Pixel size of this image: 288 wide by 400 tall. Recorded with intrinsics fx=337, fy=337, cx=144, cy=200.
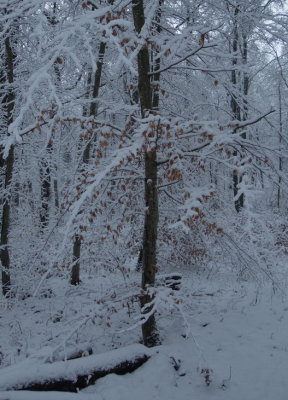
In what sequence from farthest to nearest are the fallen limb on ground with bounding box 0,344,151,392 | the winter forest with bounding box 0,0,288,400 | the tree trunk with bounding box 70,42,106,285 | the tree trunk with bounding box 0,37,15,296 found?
1. the tree trunk with bounding box 70,42,106,285
2. the tree trunk with bounding box 0,37,15,296
3. the fallen limb on ground with bounding box 0,344,151,392
4. the winter forest with bounding box 0,0,288,400

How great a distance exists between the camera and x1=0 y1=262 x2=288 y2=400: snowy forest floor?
16.4ft

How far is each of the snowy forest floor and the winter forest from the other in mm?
31

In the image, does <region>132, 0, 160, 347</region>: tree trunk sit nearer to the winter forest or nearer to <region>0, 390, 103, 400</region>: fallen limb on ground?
the winter forest

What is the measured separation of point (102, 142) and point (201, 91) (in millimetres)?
4263

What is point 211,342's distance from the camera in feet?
20.8

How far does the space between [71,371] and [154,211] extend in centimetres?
271

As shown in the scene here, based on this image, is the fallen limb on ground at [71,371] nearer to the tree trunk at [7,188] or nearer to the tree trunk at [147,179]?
the tree trunk at [147,179]

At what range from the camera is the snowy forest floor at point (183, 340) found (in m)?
4.99

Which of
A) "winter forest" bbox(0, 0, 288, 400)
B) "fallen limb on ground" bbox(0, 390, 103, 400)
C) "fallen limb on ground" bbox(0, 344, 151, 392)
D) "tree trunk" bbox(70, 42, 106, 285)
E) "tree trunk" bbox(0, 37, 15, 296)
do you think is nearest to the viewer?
"winter forest" bbox(0, 0, 288, 400)

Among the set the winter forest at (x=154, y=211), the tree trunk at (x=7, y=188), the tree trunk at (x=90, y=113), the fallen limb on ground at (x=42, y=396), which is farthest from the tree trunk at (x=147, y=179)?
the tree trunk at (x=7, y=188)

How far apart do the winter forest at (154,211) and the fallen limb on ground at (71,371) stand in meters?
0.02

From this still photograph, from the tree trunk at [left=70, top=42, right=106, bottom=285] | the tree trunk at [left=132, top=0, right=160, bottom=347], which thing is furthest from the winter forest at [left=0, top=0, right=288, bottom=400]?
the tree trunk at [left=70, top=42, right=106, bottom=285]

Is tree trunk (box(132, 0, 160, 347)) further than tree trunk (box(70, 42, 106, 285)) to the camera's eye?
No

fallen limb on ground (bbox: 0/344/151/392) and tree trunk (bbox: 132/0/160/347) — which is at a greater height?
tree trunk (bbox: 132/0/160/347)
